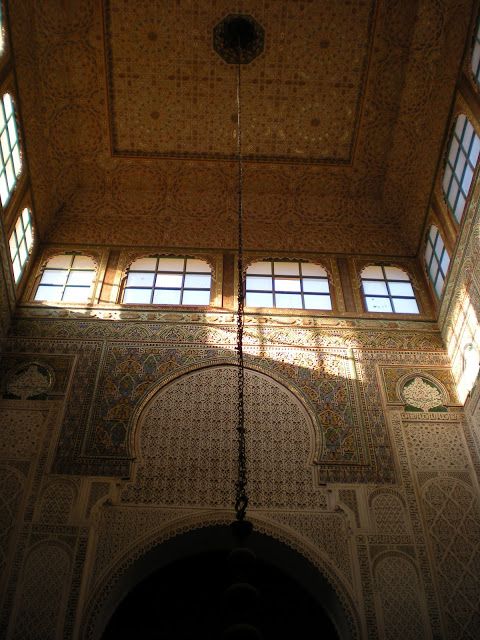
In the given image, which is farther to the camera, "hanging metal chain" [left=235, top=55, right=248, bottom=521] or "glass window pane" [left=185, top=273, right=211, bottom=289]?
"glass window pane" [left=185, top=273, right=211, bottom=289]

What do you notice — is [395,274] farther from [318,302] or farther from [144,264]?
[144,264]

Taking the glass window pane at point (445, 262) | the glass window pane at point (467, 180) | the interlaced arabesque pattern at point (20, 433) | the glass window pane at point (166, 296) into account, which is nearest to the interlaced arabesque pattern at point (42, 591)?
the interlaced arabesque pattern at point (20, 433)

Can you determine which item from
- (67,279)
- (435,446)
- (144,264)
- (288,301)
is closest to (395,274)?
(288,301)

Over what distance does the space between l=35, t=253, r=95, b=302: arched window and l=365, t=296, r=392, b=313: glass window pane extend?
2881 mm

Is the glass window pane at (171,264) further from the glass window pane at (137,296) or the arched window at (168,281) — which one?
the glass window pane at (137,296)

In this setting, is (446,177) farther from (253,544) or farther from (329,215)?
(253,544)

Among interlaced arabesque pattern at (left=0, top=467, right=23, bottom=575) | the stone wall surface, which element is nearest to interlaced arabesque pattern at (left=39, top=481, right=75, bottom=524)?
the stone wall surface

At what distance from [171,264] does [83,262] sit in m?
0.95

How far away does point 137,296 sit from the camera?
6.72 m

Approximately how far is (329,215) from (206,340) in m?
2.46

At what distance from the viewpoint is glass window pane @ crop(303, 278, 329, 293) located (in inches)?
272

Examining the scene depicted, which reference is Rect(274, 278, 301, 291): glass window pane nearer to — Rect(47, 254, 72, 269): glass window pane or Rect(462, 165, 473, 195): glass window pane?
Rect(462, 165, 473, 195): glass window pane

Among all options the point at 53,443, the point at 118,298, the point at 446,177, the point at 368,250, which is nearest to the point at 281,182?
the point at 368,250

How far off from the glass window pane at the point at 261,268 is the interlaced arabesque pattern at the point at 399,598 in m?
3.34
